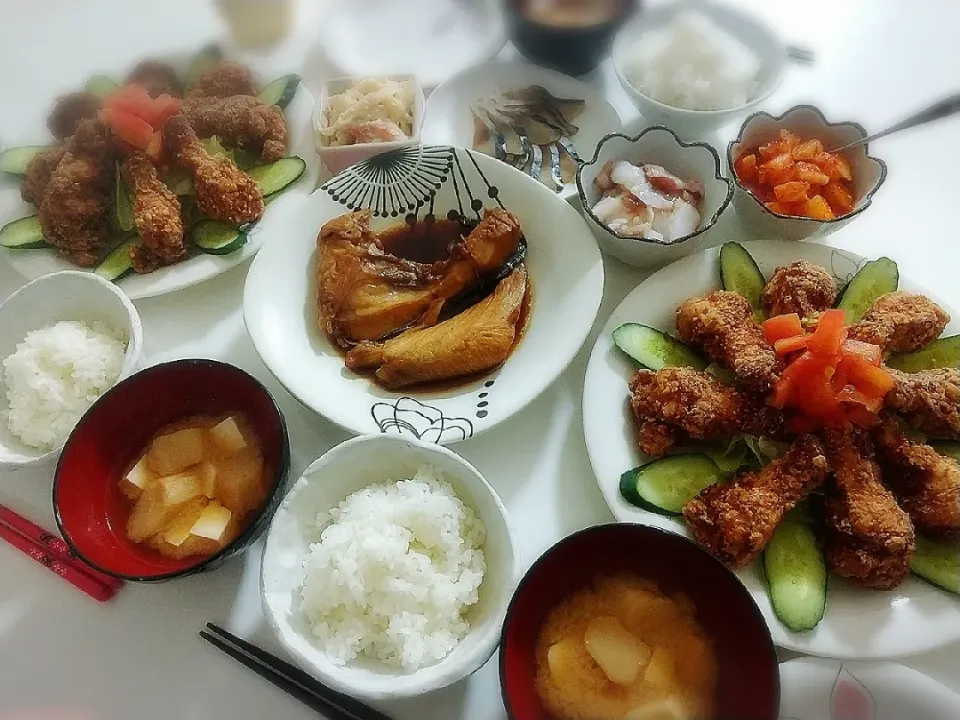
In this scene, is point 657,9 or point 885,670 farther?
point 657,9

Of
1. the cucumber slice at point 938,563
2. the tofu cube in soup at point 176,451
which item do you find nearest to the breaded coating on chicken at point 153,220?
the tofu cube in soup at point 176,451

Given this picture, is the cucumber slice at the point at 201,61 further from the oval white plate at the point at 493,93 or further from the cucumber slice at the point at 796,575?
the cucumber slice at the point at 796,575

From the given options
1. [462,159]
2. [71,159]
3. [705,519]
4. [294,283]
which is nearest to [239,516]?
[294,283]

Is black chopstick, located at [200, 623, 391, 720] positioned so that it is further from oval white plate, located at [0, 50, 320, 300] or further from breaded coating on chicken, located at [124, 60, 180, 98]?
breaded coating on chicken, located at [124, 60, 180, 98]

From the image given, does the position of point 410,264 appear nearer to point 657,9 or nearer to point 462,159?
point 462,159

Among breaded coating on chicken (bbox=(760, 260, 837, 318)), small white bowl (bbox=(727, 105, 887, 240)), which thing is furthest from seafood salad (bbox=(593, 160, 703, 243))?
breaded coating on chicken (bbox=(760, 260, 837, 318))

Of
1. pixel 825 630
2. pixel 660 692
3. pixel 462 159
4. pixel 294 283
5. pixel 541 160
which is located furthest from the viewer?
pixel 541 160
